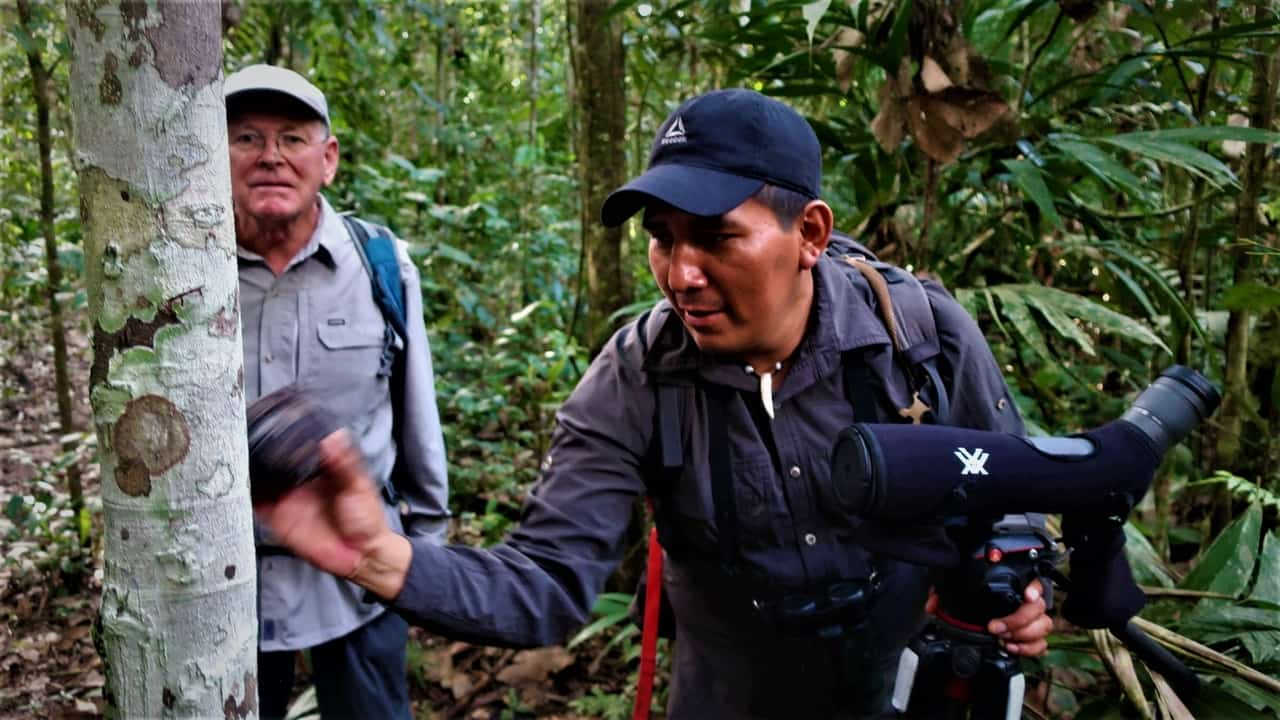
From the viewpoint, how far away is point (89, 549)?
13.4 feet

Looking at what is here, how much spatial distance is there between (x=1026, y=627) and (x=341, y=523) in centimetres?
111

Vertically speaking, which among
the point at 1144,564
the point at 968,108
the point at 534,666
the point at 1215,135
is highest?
the point at 968,108

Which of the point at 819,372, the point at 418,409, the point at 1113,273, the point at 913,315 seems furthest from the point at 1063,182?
the point at 418,409

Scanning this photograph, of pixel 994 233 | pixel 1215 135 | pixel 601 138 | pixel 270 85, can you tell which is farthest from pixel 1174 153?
pixel 270 85

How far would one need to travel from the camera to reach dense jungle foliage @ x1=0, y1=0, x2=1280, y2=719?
98.0 inches

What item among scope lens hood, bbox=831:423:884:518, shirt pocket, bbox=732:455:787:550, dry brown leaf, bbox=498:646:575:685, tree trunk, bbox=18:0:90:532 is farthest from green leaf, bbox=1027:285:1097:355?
tree trunk, bbox=18:0:90:532

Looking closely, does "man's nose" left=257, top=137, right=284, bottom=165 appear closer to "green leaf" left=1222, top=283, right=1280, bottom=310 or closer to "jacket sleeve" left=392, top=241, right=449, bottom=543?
"jacket sleeve" left=392, top=241, right=449, bottom=543

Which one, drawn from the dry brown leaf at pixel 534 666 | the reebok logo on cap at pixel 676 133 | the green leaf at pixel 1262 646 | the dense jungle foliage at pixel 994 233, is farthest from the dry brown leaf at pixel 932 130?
the dry brown leaf at pixel 534 666

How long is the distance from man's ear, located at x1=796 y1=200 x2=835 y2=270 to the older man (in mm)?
1196

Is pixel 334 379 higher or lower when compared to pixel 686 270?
lower

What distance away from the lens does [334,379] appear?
2.38m

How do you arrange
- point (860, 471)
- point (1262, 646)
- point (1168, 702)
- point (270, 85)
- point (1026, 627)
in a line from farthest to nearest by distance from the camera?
point (270, 85) → point (1262, 646) → point (1168, 702) → point (1026, 627) → point (860, 471)

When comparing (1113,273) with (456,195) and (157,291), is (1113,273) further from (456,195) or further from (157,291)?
(456,195)

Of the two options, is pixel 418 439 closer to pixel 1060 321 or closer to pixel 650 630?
pixel 650 630
